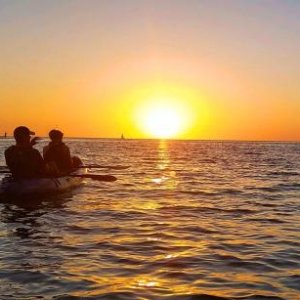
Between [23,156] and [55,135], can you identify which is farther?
[55,135]

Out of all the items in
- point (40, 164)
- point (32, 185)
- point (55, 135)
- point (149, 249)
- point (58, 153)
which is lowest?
point (149, 249)

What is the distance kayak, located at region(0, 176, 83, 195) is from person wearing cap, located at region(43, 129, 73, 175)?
0.65m

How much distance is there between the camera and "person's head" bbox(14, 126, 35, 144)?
57.7 ft

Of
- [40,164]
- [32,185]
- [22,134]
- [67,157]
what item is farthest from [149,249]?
[67,157]

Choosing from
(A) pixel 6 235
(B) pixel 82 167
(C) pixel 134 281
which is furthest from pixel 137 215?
(B) pixel 82 167

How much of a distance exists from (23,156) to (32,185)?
1270 mm

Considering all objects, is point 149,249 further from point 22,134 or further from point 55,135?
point 55,135

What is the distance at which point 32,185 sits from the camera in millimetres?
18672

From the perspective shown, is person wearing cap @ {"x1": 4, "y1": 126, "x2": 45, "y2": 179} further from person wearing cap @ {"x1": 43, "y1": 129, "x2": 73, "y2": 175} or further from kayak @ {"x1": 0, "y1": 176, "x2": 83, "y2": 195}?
person wearing cap @ {"x1": 43, "y1": 129, "x2": 73, "y2": 175}

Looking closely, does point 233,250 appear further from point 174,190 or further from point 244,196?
point 174,190

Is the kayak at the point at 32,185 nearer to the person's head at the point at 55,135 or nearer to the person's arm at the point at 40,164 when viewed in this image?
the person's arm at the point at 40,164

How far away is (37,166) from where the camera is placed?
18797 millimetres

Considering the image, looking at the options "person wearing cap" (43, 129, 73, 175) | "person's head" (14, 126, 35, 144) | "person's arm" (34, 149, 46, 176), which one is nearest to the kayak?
"person's arm" (34, 149, 46, 176)

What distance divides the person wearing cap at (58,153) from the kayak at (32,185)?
2.12 feet
